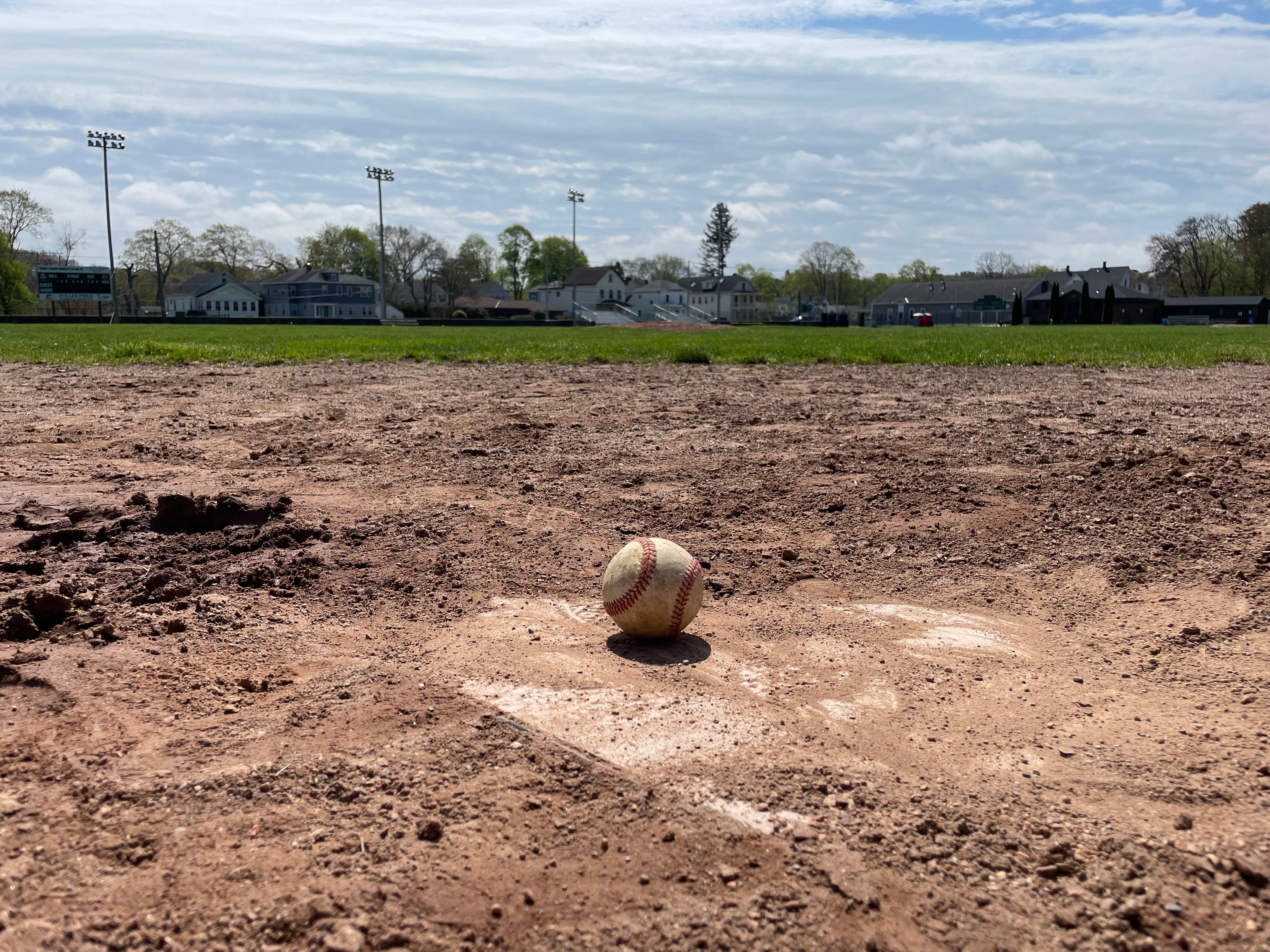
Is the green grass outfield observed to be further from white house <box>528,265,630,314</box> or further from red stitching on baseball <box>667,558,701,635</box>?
white house <box>528,265,630,314</box>

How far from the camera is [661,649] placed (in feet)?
14.7

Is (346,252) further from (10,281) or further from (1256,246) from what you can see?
(1256,246)

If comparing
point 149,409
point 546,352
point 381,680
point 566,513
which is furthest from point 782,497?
point 546,352

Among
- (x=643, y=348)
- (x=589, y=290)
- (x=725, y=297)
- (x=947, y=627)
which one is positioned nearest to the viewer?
(x=947, y=627)

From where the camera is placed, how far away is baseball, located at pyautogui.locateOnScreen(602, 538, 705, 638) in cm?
446

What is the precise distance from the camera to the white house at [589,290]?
385ft

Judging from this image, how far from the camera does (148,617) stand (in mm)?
4527

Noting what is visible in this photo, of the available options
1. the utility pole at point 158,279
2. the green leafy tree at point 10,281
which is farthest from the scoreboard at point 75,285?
the utility pole at point 158,279

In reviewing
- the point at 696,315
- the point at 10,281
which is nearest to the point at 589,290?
the point at 696,315

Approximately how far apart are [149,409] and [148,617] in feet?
23.6

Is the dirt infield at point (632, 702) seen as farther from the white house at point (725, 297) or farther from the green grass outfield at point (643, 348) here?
the white house at point (725, 297)

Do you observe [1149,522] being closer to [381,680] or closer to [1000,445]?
[1000,445]

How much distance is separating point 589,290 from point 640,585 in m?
116

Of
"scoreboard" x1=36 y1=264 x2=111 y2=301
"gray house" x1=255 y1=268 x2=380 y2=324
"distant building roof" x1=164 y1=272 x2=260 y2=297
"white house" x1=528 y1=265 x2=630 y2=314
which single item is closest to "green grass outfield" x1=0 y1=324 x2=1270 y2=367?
"scoreboard" x1=36 y1=264 x2=111 y2=301
